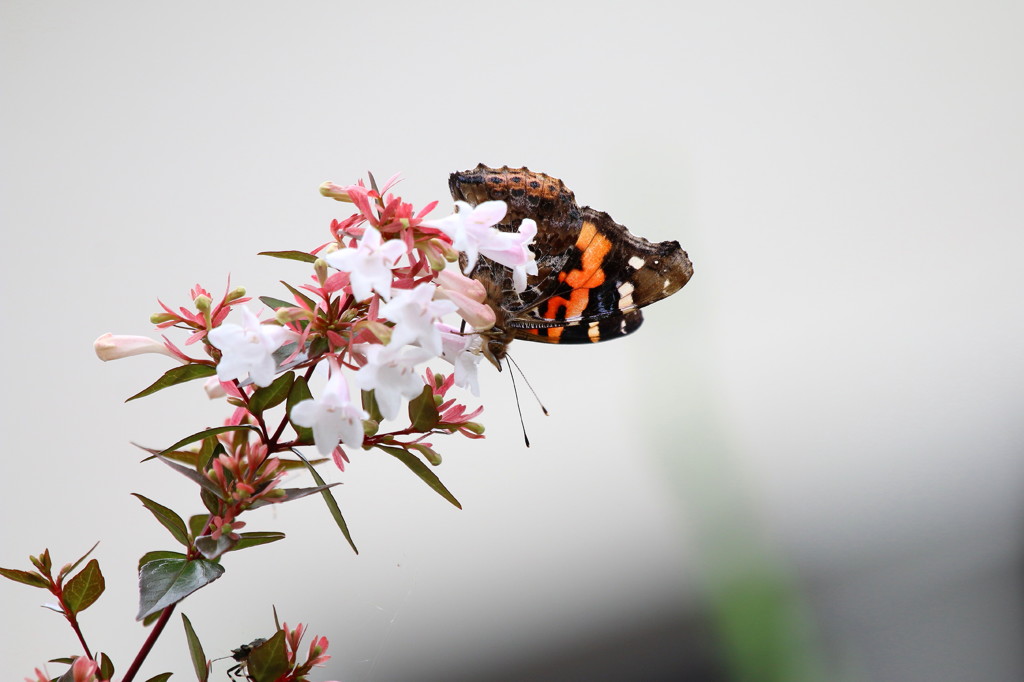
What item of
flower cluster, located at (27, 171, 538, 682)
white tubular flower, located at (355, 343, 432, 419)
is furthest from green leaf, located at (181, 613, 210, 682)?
white tubular flower, located at (355, 343, 432, 419)

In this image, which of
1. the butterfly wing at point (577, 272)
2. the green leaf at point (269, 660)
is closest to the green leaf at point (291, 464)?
the green leaf at point (269, 660)

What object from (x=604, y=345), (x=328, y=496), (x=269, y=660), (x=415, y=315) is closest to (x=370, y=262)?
(x=415, y=315)

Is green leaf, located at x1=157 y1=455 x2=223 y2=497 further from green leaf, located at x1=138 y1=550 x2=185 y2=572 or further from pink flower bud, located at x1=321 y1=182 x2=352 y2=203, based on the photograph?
pink flower bud, located at x1=321 y1=182 x2=352 y2=203

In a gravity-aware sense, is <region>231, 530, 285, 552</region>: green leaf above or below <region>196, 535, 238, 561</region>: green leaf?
below

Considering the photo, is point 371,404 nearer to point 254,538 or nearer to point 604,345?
point 254,538

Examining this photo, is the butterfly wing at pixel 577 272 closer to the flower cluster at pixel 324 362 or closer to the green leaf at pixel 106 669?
the flower cluster at pixel 324 362

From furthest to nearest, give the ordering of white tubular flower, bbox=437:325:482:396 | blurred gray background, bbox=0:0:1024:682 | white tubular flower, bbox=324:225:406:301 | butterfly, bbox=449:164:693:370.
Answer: blurred gray background, bbox=0:0:1024:682
butterfly, bbox=449:164:693:370
white tubular flower, bbox=437:325:482:396
white tubular flower, bbox=324:225:406:301
